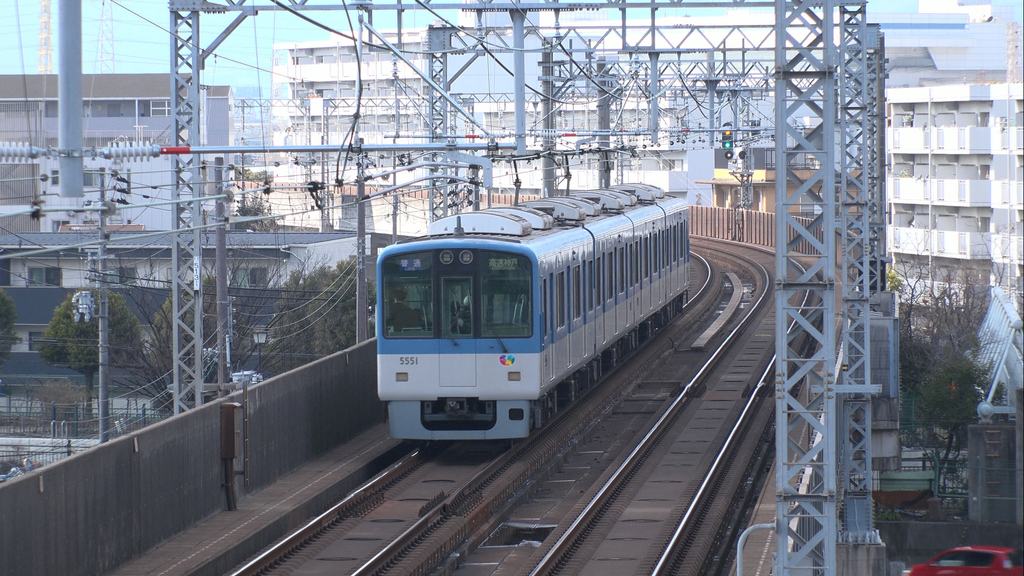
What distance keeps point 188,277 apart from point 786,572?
28.2 meters

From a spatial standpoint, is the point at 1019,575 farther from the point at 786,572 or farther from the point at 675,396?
the point at 675,396

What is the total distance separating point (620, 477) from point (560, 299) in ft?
7.55

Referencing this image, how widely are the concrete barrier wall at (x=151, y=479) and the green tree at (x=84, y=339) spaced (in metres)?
14.3

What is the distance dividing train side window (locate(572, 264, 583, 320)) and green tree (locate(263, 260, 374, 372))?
12.5 metres

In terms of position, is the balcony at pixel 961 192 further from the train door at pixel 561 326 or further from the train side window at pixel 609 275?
the train door at pixel 561 326

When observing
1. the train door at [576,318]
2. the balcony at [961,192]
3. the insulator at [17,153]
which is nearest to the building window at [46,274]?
the train door at [576,318]

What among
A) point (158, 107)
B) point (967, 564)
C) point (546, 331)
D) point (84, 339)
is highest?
point (158, 107)

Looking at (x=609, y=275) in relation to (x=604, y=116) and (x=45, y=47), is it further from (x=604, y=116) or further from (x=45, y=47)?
(x=45, y=47)

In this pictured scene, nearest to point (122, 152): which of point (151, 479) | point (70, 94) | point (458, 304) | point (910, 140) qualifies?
point (70, 94)

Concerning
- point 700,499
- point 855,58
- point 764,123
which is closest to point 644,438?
point 700,499

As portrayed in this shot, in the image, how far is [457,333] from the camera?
1241 centimetres

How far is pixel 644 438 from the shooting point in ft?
46.3

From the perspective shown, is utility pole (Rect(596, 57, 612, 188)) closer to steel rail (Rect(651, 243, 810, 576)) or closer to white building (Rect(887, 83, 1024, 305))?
white building (Rect(887, 83, 1024, 305))

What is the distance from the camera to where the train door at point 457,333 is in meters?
12.4
